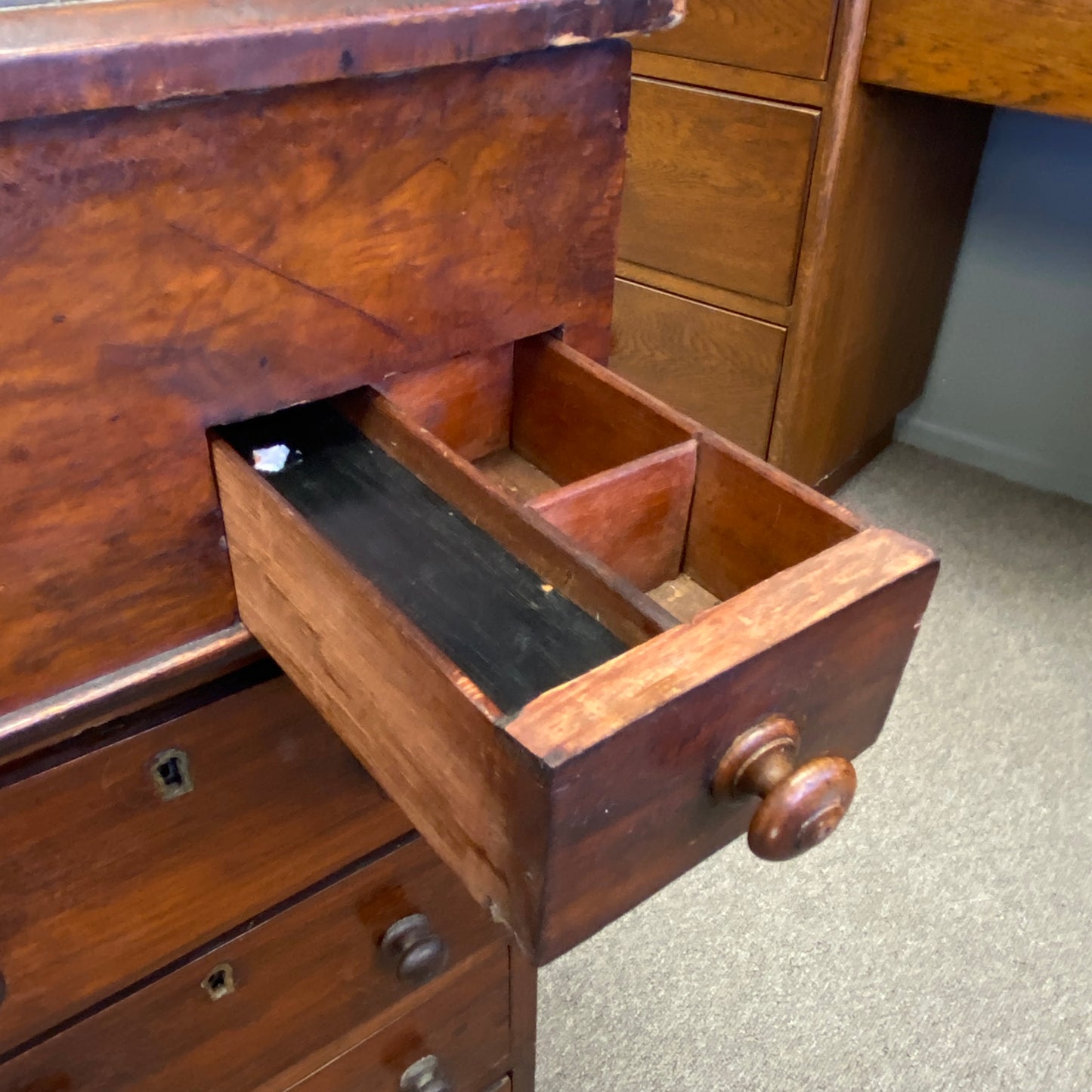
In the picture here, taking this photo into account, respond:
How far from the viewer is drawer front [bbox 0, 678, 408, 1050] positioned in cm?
50

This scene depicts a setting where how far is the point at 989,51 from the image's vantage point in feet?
3.99

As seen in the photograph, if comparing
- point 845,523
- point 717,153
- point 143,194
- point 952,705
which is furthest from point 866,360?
point 143,194

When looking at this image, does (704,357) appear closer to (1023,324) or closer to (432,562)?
(1023,324)

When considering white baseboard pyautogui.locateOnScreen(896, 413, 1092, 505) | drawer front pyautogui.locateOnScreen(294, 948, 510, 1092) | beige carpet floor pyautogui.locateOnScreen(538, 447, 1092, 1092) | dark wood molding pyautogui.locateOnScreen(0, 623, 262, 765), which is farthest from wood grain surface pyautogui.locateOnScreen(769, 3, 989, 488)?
dark wood molding pyautogui.locateOnScreen(0, 623, 262, 765)

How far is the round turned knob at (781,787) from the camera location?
358 millimetres

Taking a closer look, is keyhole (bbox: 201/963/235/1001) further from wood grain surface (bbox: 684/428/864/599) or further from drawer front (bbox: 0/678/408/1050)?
wood grain surface (bbox: 684/428/864/599)

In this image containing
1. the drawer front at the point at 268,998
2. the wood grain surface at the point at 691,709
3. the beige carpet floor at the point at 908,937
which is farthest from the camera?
the beige carpet floor at the point at 908,937

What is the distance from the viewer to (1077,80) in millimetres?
1172

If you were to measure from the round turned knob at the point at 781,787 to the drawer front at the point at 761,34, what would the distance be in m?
1.15

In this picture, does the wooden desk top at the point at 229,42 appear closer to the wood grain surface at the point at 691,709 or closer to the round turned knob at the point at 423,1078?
the wood grain surface at the point at 691,709

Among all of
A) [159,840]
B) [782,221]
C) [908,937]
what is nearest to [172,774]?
[159,840]

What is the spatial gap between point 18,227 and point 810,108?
119 centimetres

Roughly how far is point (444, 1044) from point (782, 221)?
1.11 meters

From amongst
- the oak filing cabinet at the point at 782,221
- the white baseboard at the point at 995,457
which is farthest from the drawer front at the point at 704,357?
the white baseboard at the point at 995,457
